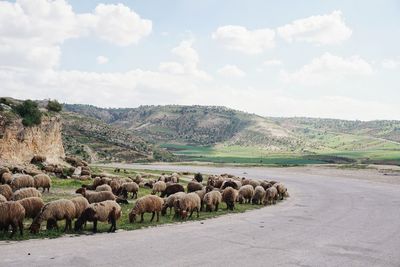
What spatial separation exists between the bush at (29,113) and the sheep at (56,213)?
3208cm

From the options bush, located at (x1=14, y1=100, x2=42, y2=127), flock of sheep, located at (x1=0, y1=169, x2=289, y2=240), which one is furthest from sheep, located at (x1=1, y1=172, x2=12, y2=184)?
bush, located at (x1=14, y1=100, x2=42, y2=127)

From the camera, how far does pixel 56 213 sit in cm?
1912

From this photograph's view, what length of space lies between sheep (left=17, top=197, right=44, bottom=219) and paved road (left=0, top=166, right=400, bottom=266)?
10.9 feet

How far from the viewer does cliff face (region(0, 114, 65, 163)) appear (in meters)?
44.9

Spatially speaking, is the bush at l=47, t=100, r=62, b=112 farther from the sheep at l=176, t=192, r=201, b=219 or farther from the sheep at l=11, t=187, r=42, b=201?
the sheep at l=176, t=192, r=201, b=219

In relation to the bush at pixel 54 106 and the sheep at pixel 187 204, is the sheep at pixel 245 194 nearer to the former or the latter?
the sheep at pixel 187 204

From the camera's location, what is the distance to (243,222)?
24.1 meters

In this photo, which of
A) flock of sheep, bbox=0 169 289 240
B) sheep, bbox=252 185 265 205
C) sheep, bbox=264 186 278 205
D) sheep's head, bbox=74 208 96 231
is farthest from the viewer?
sheep, bbox=264 186 278 205

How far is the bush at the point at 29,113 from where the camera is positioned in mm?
48944

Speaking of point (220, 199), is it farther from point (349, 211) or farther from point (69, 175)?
point (69, 175)

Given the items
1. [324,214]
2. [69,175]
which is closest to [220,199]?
[324,214]

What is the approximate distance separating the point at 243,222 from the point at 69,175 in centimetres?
2682

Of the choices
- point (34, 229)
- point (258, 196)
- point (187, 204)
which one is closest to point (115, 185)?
point (258, 196)

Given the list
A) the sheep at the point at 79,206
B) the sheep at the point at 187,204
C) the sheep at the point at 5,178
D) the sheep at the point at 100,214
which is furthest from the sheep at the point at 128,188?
the sheep at the point at 100,214
